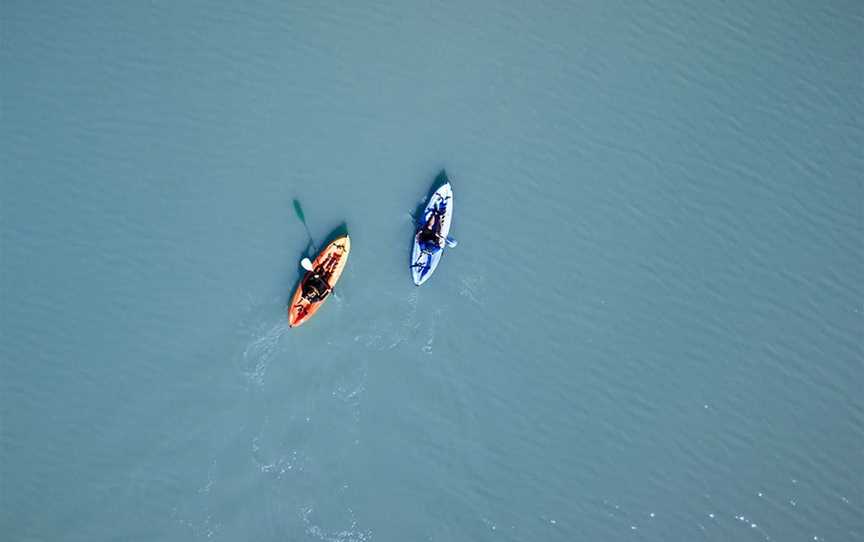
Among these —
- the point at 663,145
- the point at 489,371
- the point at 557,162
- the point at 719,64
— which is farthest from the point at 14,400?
the point at 719,64

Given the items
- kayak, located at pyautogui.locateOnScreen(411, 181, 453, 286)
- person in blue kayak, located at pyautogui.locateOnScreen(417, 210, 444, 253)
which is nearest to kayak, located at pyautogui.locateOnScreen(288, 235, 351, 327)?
kayak, located at pyautogui.locateOnScreen(411, 181, 453, 286)

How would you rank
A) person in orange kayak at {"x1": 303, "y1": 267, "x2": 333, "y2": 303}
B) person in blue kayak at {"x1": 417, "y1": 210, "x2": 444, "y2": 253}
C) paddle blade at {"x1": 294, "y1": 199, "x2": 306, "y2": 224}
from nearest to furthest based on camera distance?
person in orange kayak at {"x1": 303, "y1": 267, "x2": 333, "y2": 303}
person in blue kayak at {"x1": 417, "y1": 210, "x2": 444, "y2": 253}
paddle blade at {"x1": 294, "y1": 199, "x2": 306, "y2": 224}

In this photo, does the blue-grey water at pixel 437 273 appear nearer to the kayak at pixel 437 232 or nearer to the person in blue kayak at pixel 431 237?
the kayak at pixel 437 232

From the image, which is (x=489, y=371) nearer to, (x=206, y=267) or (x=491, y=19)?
(x=206, y=267)

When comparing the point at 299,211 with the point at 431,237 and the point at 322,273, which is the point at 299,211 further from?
the point at 431,237

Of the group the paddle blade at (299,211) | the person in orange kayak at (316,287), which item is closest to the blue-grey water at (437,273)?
the paddle blade at (299,211)

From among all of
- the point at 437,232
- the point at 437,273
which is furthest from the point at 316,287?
the point at 437,232

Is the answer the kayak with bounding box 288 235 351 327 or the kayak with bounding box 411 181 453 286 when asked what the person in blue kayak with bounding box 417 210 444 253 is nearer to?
the kayak with bounding box 411 181 453 286
